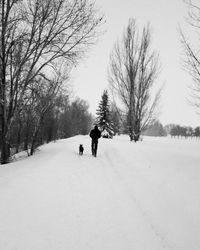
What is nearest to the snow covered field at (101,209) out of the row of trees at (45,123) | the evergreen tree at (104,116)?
the row of trees at (45,123)

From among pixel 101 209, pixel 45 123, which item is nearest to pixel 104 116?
pixel 45 123

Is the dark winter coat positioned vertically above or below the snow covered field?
above

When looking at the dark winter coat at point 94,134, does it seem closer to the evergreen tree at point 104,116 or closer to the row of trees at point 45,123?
the row of trees at point 45,123

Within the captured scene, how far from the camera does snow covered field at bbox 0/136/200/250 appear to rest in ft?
11.2

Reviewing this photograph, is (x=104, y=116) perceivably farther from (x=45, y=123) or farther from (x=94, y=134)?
(x=94, y=134)

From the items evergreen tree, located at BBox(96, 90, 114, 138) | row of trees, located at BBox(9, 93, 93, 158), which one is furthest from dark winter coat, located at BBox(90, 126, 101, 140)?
evergreen tree, located at BBox(96, 90, 114, 138)

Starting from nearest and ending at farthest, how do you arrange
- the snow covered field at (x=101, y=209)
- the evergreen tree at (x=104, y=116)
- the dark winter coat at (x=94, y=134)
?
1. the snow covered field at (x=101, y=209)
2. the dark winter coat at (x=94, y=134)
3. the evergreen tree at (x=104, y=116)

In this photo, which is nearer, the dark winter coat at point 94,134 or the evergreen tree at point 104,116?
the dark winter coat at point 94,134

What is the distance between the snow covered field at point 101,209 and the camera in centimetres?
341

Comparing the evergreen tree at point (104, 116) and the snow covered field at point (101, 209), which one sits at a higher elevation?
the evergreen tree at point (104, 116)

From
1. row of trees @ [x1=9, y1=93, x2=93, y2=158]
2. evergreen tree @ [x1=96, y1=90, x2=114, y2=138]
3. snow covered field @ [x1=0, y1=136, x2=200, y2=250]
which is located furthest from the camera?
evergreen tree @ [x1=96, y1=90, x2=114, y2=138]

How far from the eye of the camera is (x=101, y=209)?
179 inches

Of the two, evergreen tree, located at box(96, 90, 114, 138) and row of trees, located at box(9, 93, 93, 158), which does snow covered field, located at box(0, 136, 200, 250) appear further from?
evergreen tree, located at box(96, 90, 114, 138)

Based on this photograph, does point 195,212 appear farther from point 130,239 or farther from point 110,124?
point 110,124
